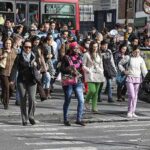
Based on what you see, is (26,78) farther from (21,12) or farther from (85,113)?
(21,12)

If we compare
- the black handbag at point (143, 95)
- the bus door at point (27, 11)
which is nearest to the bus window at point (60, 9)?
the bus door at point (27, 11)

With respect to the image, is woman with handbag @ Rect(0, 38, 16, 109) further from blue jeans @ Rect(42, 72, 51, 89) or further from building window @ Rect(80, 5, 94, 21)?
building window @ Rect(80, 5, 94, 21)

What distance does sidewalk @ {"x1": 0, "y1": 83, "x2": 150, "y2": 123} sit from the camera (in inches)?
487

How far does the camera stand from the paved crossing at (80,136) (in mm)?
9234

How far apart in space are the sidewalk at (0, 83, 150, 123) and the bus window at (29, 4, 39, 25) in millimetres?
8644

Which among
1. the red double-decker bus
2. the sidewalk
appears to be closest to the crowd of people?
the sidewalk

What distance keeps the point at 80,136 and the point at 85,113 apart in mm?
2825

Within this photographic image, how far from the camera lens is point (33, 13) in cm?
2356

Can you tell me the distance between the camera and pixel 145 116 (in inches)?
505

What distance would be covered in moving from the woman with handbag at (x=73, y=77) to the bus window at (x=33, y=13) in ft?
39.8

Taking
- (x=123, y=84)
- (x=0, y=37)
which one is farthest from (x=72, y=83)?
(x=0, y=37)

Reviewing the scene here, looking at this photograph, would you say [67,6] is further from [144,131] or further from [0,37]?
[144,131]

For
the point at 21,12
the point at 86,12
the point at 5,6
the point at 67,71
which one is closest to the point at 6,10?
the point at 5,6

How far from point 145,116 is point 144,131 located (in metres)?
1.98
